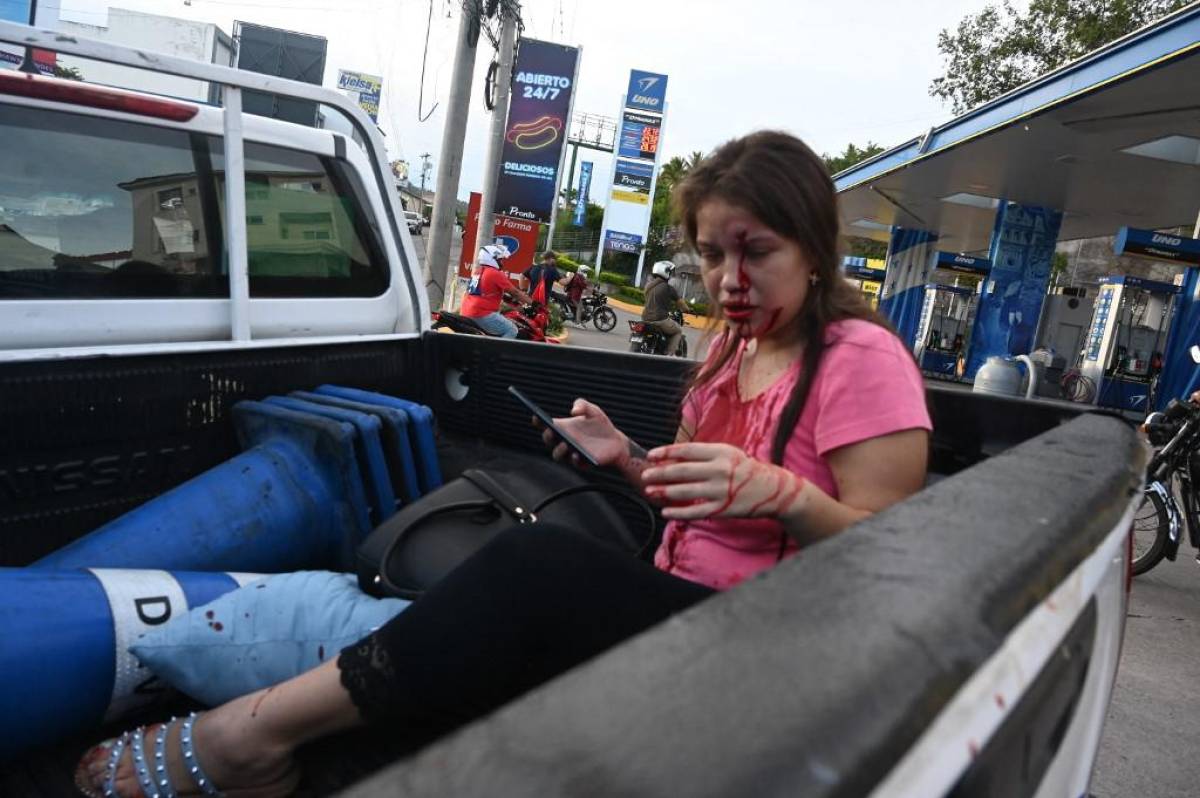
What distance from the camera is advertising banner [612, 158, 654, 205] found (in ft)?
145

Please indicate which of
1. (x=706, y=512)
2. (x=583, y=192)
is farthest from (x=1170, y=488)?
(x=583, y=192)

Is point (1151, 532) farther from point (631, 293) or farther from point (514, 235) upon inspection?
point (631, 293)

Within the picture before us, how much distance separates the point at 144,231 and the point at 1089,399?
54.8 ft

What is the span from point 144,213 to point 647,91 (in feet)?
144

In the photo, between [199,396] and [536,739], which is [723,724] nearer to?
[536,739]

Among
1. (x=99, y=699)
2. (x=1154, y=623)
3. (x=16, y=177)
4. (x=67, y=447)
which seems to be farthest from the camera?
(x=1154, y=623)

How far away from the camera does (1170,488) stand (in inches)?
208

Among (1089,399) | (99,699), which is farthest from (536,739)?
→ (1089,399)

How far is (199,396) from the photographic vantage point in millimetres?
2301

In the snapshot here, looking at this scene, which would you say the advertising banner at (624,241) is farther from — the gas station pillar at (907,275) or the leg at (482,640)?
the leg at (482,640)

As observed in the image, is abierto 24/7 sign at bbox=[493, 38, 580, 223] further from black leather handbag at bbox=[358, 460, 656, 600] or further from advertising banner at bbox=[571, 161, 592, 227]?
advertising banner at bbox=[571, 161, 592, 227]

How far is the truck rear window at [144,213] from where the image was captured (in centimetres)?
217

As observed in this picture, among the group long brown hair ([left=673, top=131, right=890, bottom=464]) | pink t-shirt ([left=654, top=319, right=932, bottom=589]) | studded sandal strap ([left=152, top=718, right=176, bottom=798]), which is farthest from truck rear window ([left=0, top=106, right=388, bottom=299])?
pink t-shirt ([left=654, top=319, right=932, bottom=589])

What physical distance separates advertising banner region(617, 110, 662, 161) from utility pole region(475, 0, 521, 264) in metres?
29.0
